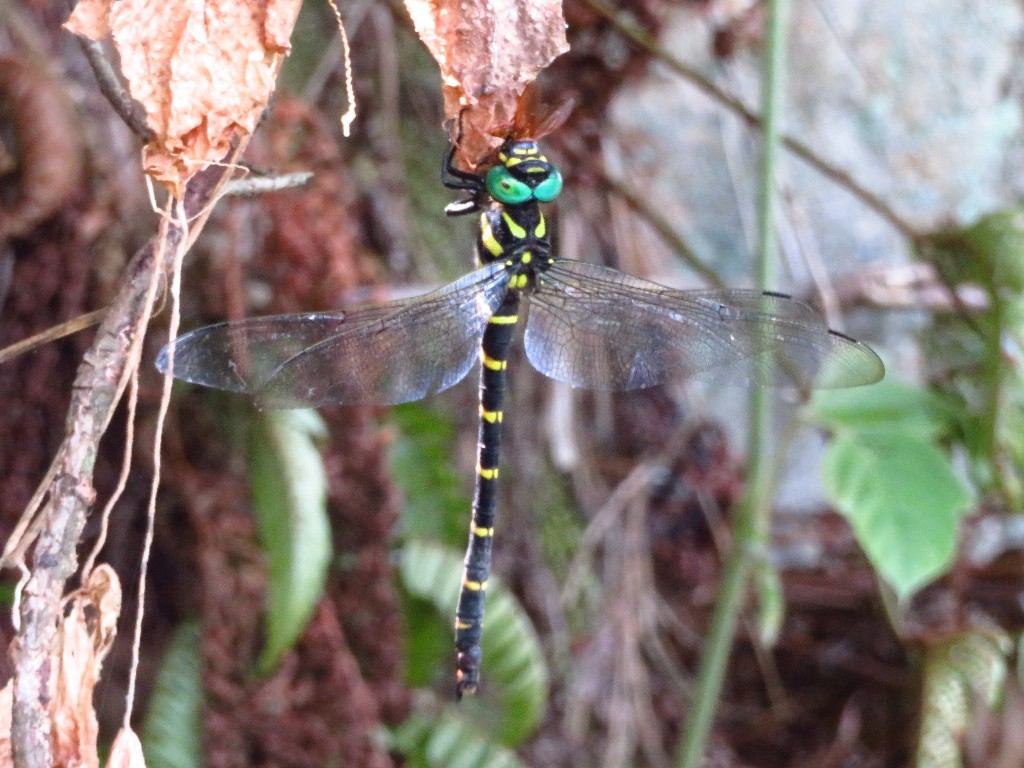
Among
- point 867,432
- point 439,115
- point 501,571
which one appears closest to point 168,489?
point 501,571

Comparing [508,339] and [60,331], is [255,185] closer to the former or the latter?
[60,331]

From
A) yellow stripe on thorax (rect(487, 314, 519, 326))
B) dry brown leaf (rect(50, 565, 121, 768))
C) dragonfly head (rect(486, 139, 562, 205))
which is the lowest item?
dry brown leaf (rect(50, 565, 121, 768))

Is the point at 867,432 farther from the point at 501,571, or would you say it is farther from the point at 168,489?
the point at 168,489

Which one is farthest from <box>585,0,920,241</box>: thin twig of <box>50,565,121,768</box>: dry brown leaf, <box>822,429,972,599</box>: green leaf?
<box>50,565,121,768</box>: dry brown leaf

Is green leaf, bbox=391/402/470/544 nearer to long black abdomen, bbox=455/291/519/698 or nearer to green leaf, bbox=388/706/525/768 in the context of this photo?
green leaf, bbox=388/706/525/768

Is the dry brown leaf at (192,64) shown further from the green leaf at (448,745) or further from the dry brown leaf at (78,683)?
the green leaf at (448,745)

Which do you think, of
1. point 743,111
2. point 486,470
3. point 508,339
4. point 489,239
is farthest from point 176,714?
point 743,111
